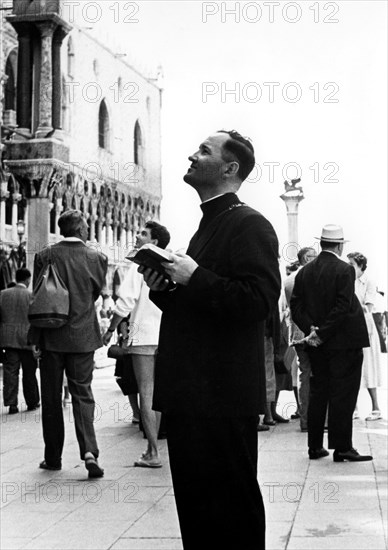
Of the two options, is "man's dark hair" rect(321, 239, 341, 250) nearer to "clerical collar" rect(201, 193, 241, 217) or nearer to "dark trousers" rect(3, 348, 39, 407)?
"clerical collar" rect(201, 193, 241, 217)

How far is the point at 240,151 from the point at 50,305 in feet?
12.7

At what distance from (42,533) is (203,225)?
244cm

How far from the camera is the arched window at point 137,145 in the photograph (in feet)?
156

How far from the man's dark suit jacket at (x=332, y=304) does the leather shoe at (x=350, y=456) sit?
2.49 ft

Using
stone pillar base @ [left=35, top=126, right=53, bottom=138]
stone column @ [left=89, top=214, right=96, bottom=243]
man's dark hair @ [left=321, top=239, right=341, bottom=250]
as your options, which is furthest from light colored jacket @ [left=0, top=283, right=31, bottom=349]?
stone column @ [left=89, top=214, right=96, bottom=243]

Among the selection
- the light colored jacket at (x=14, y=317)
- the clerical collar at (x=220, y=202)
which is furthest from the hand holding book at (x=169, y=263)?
the light colored jacket at (x=14, y=317)

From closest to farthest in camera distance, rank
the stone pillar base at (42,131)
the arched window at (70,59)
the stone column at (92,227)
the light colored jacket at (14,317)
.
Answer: the light colored jacket at (14,317) < the stone pillar base at (42,131) < the arched window at (70,59) < the stone column at (92,227)

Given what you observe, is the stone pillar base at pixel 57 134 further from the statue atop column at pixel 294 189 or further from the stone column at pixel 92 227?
the stone column at pixel 92 227

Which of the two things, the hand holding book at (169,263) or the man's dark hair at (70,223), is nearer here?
the hand holding book at (169,263)

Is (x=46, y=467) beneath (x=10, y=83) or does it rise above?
beneath

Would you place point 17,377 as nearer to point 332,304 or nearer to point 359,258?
point 359,258

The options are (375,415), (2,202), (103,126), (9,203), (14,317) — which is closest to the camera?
(375,415)

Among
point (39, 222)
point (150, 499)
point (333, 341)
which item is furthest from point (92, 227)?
point (150, 499)

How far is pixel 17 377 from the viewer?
12.9 metres
